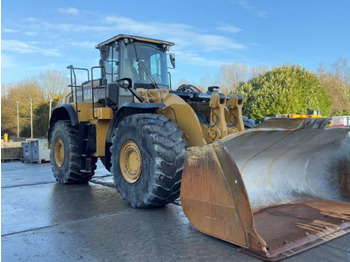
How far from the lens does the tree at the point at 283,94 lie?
16828 millimetres

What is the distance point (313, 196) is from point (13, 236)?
384 cm

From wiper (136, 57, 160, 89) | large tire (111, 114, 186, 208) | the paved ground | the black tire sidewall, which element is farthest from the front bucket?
the black tire sidewall

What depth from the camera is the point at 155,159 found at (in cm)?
432

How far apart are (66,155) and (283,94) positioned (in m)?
12.5

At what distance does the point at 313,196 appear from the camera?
15.4 feet

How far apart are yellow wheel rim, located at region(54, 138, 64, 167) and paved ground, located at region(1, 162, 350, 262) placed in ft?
5.59

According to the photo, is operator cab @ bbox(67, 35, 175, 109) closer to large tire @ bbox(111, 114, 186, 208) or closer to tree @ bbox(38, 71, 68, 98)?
large tire @ bbox(111, 114, 186, 208)

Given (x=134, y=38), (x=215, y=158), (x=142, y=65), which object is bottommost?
(x=215, y=158)

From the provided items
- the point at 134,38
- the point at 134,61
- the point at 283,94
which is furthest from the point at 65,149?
the point at 283,94

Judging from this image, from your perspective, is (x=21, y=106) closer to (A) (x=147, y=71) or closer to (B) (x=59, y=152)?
(B) (x=59, y=152)

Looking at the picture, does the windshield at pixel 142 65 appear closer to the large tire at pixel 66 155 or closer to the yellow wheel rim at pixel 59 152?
the large tire at pixel 66 155

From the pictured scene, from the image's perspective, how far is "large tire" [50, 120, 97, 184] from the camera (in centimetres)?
684

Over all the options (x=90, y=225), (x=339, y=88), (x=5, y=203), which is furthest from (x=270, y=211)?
(x=339, y=88)

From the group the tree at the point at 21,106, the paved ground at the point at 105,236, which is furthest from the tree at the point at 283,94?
the tree at the point at 21,106
